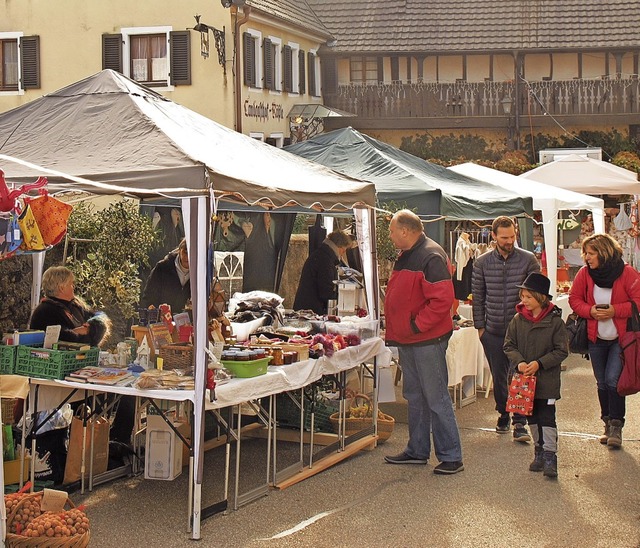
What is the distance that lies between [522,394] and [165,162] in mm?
3032

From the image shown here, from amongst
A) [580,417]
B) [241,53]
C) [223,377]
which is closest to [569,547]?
[223,377]

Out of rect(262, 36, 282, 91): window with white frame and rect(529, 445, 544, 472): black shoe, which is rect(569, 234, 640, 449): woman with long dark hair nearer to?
rect(529, 445, 544, 472): black shoe

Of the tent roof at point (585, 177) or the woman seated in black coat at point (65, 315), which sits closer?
the woman seated in black coat at point (65, 315)

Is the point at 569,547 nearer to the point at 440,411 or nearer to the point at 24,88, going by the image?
the point at 440,411

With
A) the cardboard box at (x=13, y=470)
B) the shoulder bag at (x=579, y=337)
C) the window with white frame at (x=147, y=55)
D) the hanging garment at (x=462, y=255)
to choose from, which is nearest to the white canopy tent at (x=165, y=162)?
the cardboard box at (x=13, y=470)

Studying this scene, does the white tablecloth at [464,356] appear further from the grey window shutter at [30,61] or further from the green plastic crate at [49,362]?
the grey window shutter at [30,61]

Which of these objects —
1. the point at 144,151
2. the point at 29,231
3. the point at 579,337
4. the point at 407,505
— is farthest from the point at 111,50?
the point at 407,505

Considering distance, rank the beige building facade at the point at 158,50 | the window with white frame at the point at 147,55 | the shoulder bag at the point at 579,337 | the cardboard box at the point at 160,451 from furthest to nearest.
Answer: the window with white frame at the point at 147,55, the beige building facade at the point at 158,50, the shoulder bag at the point at 579,337, the cardboard box at the point at 160,451

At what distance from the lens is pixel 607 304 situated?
8.66 metres

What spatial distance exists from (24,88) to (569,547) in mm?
23022

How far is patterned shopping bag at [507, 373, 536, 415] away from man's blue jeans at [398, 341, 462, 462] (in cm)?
46

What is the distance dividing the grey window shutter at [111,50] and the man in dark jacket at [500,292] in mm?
18450

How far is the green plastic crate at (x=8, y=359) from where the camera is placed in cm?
712

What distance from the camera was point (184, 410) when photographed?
26.5ft
